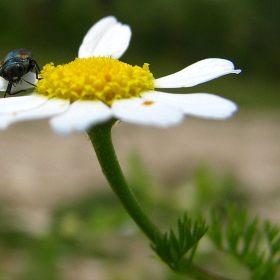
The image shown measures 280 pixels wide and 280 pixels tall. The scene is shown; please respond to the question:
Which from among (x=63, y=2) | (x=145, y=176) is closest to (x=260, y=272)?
(x=145, y=176)

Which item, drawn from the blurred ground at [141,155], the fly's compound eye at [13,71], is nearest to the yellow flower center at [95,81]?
the fly's compound eye at [13,71]

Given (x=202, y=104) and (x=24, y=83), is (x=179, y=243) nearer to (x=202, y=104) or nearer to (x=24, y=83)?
(x=202, y=104)

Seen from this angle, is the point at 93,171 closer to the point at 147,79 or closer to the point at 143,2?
the point at 147,79

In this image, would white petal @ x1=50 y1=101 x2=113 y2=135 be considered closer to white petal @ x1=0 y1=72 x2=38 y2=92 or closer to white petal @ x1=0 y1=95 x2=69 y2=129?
white petal @ x1=0 y1=95 x2=69 y2=129

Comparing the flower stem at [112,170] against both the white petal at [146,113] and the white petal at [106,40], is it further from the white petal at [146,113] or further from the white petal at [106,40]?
the white petal at [106,40]

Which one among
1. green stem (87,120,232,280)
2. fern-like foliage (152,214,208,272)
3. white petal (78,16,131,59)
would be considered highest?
white petal (78,16,131,59)

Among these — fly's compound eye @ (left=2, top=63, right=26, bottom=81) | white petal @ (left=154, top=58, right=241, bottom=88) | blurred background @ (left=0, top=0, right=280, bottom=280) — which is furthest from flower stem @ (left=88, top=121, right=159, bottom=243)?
blurred background @ (left=0, top=0, right=280, bottom=280)

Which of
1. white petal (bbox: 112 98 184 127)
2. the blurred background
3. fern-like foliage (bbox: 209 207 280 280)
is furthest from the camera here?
the blurred background
